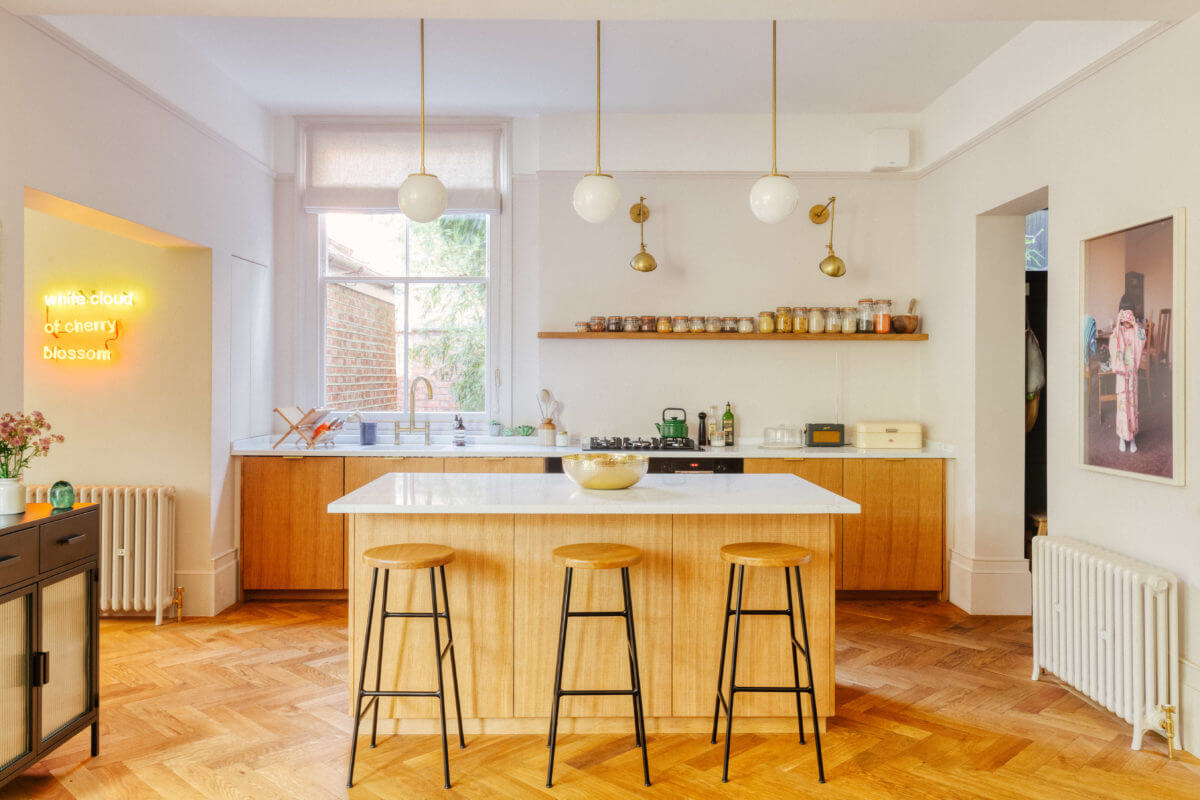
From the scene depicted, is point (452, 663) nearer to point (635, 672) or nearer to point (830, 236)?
point (635, 672)

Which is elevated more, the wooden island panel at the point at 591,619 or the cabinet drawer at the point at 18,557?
the cabinet drawer at the point at 18,557

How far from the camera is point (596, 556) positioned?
2.64 m

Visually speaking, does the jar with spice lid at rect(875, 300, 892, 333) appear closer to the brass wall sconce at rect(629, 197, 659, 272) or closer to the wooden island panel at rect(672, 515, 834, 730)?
the brass wall sconce at rect(629, 197, 659, 272)

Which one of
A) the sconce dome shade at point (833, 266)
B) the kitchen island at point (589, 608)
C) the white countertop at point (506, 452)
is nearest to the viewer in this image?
the kitchen island at point (589, 608)

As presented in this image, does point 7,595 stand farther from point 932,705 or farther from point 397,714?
point 932,705

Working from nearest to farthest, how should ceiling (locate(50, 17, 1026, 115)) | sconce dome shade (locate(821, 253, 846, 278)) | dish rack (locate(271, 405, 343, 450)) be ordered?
1. ceiling (locate(50, 17, 1026, 115))
2. dish rack (locate(271, 405, 343, 450))
3. sconce dome shade (locate(821, 253, 846, 278))

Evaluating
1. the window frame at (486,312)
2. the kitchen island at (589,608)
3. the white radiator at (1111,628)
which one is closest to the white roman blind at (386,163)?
the window frame at (486,312)

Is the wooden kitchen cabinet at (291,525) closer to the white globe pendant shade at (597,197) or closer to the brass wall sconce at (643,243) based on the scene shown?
the brass wall sconce at (643,243)

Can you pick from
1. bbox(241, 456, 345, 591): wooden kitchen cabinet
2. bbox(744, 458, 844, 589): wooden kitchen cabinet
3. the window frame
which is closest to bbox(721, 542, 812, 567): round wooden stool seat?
bbox(744, 458, 844, 589): wooden kitchen cabinet

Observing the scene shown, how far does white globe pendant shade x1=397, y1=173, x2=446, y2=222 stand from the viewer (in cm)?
317

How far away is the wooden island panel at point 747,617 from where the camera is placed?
295cm

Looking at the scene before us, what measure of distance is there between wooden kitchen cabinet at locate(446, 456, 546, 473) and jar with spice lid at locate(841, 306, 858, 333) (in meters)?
2.13

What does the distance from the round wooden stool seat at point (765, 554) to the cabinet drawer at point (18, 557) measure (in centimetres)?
225

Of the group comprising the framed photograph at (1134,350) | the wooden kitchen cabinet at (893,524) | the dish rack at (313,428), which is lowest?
the wooden kitchen cabinet at (893,524)
